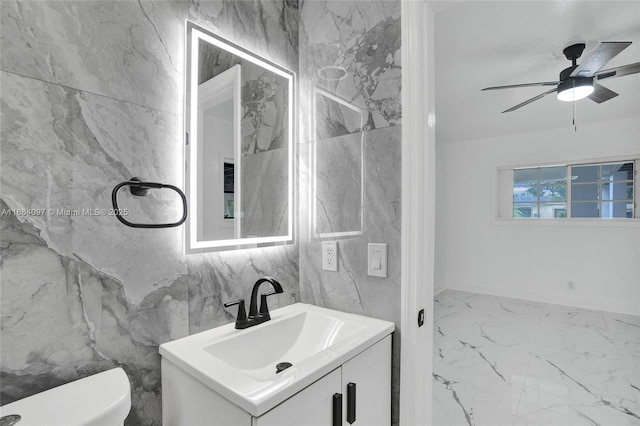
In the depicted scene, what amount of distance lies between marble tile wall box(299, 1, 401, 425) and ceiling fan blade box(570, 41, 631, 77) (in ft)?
5.22

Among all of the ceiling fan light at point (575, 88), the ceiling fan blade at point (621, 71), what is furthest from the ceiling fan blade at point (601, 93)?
the ceiling fan blade at point (621, 71)

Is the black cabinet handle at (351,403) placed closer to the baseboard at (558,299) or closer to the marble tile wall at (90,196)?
the marble tile wall at (90,196)

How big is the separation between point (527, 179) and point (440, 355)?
352cm

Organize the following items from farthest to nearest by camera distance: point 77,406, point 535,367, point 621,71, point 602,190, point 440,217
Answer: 1. point 440,217
2. point 602,190
3. point 535,367
4. point 621,71
5. point 77,406

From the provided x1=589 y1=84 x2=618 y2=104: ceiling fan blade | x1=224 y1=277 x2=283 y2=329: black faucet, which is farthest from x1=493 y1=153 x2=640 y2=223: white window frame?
x1=224 y1=277 x2=283 y2=329: black faucet

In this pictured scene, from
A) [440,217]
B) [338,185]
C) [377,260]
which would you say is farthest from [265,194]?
[440,217]

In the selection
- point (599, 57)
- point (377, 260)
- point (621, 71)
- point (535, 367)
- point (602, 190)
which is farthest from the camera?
point (602, 190)

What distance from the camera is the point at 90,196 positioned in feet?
2.77

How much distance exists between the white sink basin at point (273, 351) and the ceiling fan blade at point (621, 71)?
2.42 metres

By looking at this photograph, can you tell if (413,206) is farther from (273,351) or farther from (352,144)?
(273,351)

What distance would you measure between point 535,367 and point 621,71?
2.28 meters

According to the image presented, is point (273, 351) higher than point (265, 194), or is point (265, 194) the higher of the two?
point (265, 194)

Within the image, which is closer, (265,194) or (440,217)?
(265,194)

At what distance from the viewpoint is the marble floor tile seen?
191cm
